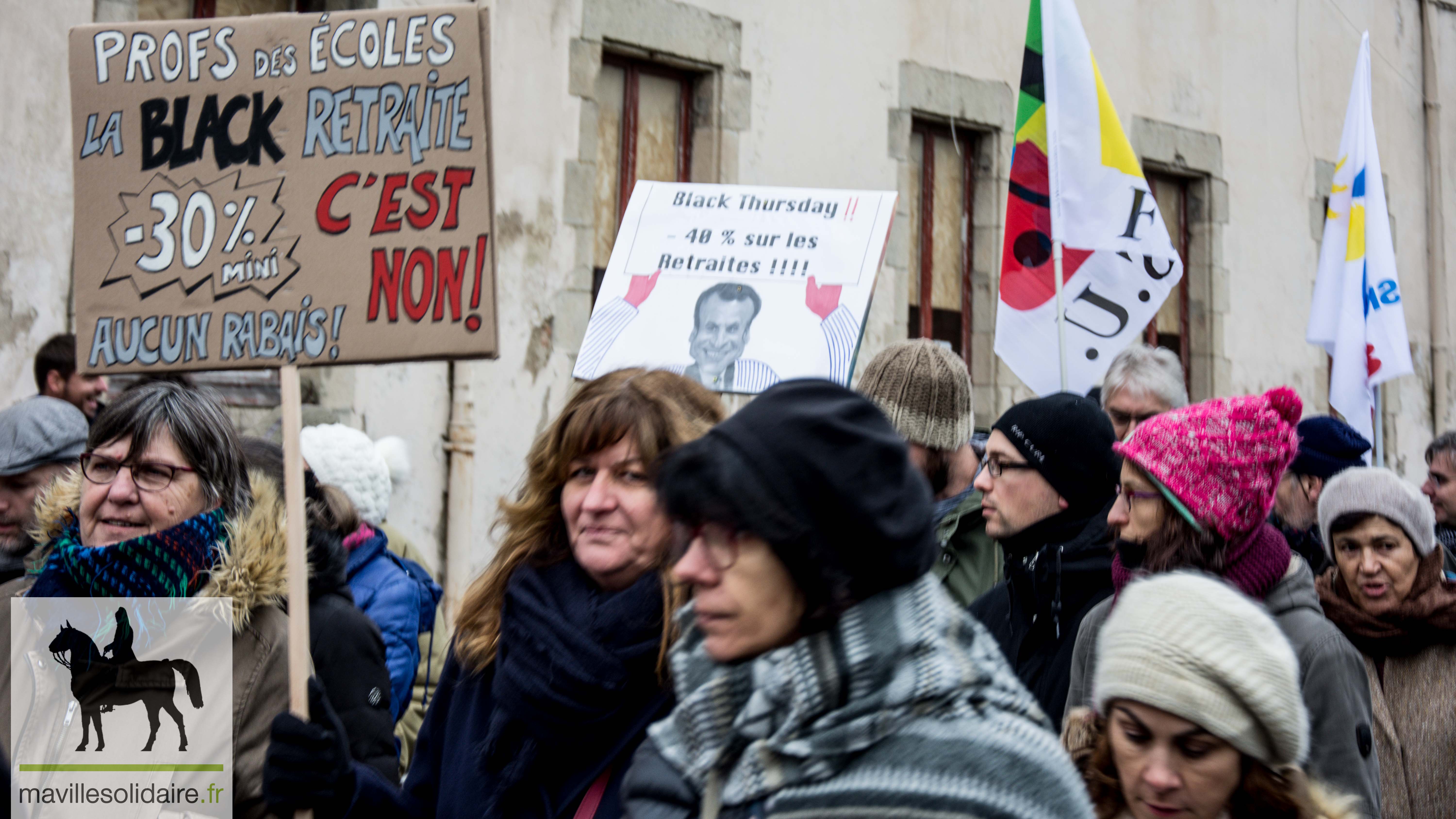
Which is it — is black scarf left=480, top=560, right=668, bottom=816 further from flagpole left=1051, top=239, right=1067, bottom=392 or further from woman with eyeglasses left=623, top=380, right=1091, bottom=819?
flagpole left=1051, top=239, right=1067, bottom=392

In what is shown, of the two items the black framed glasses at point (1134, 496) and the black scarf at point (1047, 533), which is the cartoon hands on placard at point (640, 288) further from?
the black framed glasses at point (1134, 496)

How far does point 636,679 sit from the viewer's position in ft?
7.27

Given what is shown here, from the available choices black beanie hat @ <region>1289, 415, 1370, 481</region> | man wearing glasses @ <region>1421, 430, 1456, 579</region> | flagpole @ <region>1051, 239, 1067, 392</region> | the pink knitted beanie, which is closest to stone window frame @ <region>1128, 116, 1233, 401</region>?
man wearing glasses @ <region>1421, 430, 1456, 579</region>

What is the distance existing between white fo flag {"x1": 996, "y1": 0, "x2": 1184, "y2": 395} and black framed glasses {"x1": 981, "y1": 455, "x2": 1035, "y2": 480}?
2.42 meters

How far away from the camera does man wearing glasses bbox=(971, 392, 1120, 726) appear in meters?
3.09

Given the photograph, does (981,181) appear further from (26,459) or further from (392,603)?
(26,459)

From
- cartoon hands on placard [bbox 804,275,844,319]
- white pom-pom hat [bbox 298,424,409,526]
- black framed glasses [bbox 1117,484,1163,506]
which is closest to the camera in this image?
black framed glasses [bbox 1117,484,1163,506]

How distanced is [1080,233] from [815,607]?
4.53 meters

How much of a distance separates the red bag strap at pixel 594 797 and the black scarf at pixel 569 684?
0.10 feet

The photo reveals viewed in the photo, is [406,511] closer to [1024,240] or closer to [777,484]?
[1024,240]

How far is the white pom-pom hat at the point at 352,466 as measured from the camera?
4.24 meters

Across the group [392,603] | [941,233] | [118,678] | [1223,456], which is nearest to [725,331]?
[392,603]

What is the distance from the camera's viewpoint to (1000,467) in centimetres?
328

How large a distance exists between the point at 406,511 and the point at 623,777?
5166 millimetres
